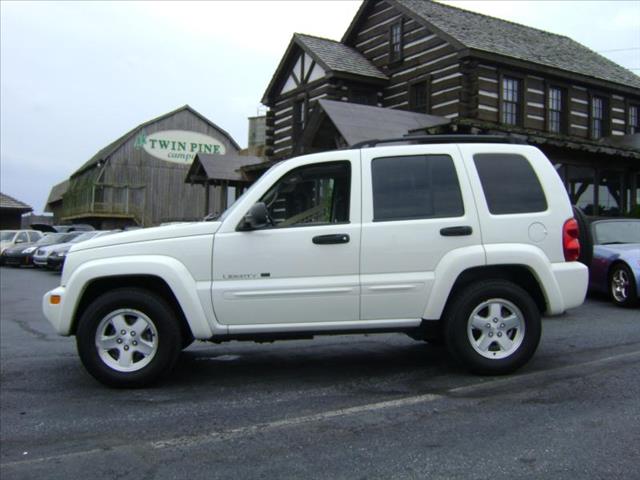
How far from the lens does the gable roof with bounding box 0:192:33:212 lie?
135 feet

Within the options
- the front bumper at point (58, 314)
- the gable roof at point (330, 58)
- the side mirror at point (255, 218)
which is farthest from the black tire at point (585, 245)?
the gable roof at point (330, 58)

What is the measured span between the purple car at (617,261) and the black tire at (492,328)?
497cm

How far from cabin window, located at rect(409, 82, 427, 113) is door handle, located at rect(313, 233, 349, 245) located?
16432 millimetres

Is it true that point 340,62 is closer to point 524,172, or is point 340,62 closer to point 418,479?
point 524,172

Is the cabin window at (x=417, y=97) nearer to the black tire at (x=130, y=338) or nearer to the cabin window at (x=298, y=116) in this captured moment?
the cabin window at (x=298, y=116)

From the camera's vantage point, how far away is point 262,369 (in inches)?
229

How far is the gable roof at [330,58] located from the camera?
854 inches

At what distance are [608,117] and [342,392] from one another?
2064cm

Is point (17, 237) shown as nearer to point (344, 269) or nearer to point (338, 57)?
point (338, 57)

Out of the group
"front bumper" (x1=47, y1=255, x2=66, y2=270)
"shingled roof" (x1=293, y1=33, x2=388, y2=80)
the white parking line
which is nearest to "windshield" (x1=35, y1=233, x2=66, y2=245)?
"front bumper" (x1=47, y1=255, x2=66, y2=270)

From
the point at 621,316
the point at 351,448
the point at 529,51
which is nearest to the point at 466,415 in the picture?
the point at 351,448

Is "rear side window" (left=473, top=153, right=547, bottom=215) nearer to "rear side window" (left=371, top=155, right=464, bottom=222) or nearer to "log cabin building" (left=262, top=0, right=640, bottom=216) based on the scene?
"rear side window" (left=371, top=155, right=464, bottom=222)

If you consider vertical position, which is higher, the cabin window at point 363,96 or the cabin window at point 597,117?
the cabin window at point 363,96

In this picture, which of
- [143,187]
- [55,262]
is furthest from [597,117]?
[143,187]
